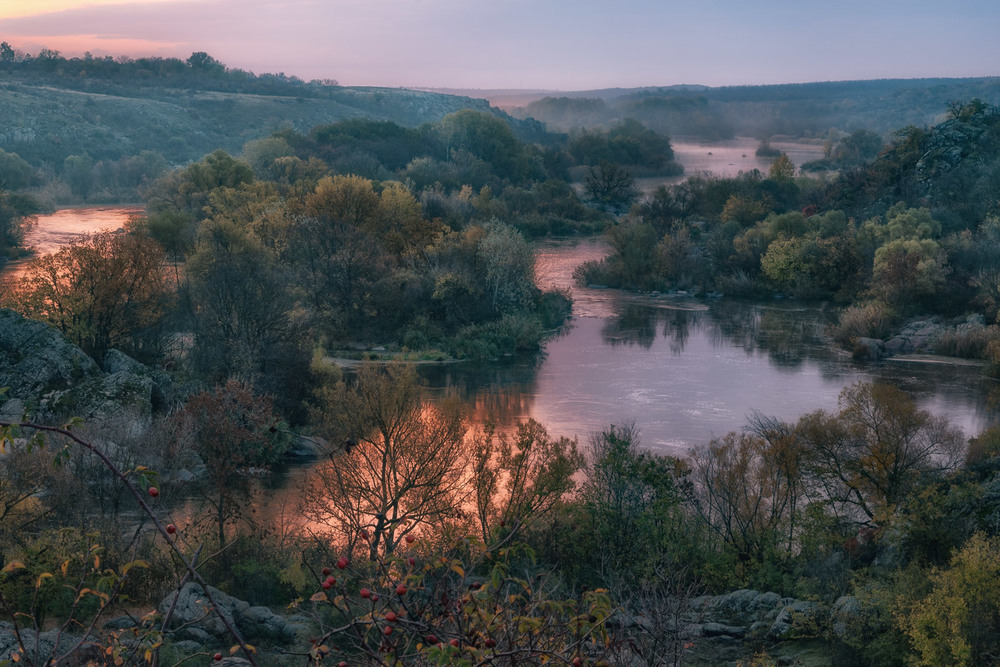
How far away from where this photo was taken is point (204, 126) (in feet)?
339

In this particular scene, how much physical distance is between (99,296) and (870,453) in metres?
23.1

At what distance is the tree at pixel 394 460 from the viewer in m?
18.3

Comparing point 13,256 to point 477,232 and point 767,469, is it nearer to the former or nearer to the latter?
point 477,232

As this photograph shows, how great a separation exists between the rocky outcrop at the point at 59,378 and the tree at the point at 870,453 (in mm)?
16985

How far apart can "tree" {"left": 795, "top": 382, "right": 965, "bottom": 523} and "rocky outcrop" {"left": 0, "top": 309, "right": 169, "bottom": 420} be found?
17.0 m

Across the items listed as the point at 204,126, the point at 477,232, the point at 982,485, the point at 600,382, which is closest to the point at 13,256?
the point at 477,232

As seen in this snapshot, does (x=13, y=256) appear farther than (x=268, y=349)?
Yes

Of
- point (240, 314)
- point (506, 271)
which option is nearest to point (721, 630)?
point (240, 314)

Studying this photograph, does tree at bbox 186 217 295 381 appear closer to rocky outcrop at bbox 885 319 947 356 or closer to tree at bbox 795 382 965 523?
tree at bbox 795 382 965 523

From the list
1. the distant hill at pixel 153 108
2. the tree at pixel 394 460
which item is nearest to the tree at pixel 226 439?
the tree at pixel 394 460

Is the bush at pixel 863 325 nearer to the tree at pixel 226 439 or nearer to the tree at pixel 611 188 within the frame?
the tree at pixel 226 439

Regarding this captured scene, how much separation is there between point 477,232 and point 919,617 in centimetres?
3056

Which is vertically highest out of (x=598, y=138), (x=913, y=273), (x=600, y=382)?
(x=598, y=138)

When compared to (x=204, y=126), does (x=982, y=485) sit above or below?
below
